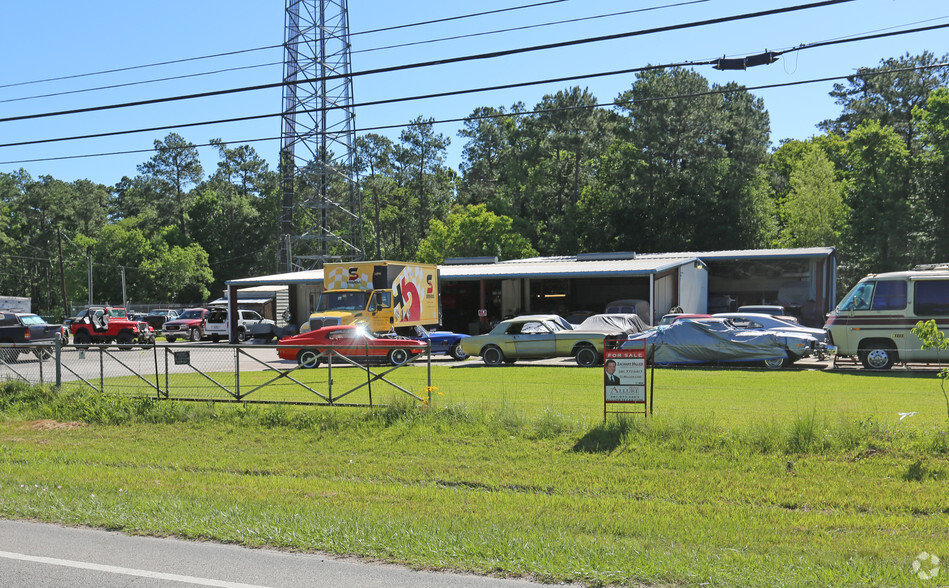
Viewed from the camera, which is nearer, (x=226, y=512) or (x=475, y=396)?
(x=226, y=512)

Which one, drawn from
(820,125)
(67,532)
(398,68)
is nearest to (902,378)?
(398,68)

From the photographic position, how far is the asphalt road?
18.3 feet

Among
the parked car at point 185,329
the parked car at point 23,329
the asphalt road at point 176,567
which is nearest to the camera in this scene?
the asphalt road at point 176,567

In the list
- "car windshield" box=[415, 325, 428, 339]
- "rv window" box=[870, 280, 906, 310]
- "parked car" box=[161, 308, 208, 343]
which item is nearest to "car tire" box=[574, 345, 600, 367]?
"car windshield" box=[415, 325, 428, 339]

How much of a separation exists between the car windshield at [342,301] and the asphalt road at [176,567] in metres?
21.2

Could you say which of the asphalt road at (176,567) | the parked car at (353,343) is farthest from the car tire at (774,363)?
the asphalt road at (176,567)

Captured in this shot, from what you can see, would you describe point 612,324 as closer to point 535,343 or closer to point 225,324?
point 535,343

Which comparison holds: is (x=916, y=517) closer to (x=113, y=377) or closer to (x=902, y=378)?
(x=902, y=378)

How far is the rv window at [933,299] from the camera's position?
1948 cm

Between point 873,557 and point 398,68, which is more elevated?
point 398,68

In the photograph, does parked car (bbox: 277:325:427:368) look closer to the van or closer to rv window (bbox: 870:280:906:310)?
the van

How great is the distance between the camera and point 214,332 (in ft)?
139

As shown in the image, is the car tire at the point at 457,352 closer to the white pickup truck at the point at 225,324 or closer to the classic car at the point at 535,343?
the classic car at the point at 535,343

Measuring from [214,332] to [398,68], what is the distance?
105 ft
